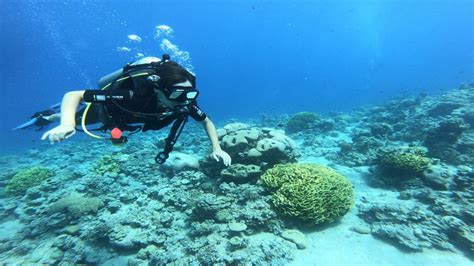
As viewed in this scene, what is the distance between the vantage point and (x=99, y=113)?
14.9 ft

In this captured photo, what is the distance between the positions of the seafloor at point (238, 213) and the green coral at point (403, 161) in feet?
→ 0.12

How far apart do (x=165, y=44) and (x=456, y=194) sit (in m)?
44.6

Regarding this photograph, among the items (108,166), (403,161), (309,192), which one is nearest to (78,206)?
(108,166)

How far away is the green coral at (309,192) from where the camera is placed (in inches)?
259

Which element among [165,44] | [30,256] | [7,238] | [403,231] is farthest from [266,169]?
[165,44]

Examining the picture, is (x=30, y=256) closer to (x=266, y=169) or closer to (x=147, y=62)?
(x=147, y=62)

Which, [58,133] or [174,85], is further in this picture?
[174,85]

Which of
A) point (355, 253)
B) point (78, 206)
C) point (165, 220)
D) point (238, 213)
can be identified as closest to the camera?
point (355, 253)

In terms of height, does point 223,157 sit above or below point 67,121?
above

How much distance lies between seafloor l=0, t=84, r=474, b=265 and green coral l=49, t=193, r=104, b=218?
0.04 metres

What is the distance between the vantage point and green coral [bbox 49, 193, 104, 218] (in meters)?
8.03

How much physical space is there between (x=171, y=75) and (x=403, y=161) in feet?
28.7

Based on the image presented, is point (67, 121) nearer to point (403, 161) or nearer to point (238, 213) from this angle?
point (238, 213)

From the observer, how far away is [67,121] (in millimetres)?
3199
